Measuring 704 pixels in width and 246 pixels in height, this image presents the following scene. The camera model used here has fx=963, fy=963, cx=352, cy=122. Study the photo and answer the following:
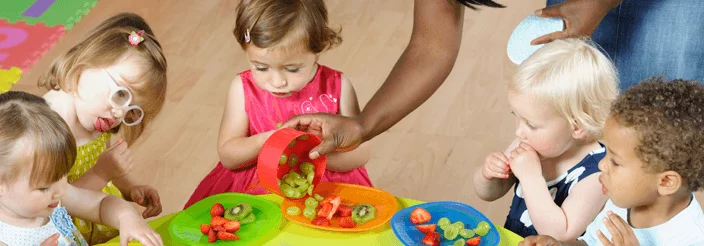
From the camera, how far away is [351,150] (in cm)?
251

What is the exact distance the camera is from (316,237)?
2037 mm

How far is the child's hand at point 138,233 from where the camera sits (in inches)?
76.2

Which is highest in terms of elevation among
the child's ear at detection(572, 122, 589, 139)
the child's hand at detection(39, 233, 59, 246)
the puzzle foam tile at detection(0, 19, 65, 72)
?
the puzzle foam tile at detection(0, 19, 65, 72)

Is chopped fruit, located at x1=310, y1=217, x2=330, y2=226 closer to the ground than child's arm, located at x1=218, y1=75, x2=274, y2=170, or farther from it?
closer to the ground

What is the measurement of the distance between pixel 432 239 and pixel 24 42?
3.03 m

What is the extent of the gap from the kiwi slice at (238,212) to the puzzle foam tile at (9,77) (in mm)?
2271

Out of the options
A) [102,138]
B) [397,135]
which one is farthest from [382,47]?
[102,138]

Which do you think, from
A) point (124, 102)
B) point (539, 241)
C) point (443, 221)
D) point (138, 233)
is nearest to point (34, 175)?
point (138, 233)

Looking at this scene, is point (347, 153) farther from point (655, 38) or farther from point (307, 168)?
point (655, 38)

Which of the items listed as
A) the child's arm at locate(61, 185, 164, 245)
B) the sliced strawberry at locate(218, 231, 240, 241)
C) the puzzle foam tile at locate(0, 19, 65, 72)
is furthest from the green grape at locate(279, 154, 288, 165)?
the puzzle foam tile at locate(0, 19, 65, 72)

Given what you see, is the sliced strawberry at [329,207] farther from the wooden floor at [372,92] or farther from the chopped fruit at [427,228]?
the wooden floor at [372,92]

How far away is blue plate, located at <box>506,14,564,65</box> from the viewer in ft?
7.39

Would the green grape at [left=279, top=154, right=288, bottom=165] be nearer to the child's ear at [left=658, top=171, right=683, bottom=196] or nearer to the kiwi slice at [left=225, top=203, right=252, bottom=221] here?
the kiwi slice at [left=225, top=203, right=252, bottom=221]

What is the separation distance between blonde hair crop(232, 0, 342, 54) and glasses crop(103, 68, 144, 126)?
0.32 m
